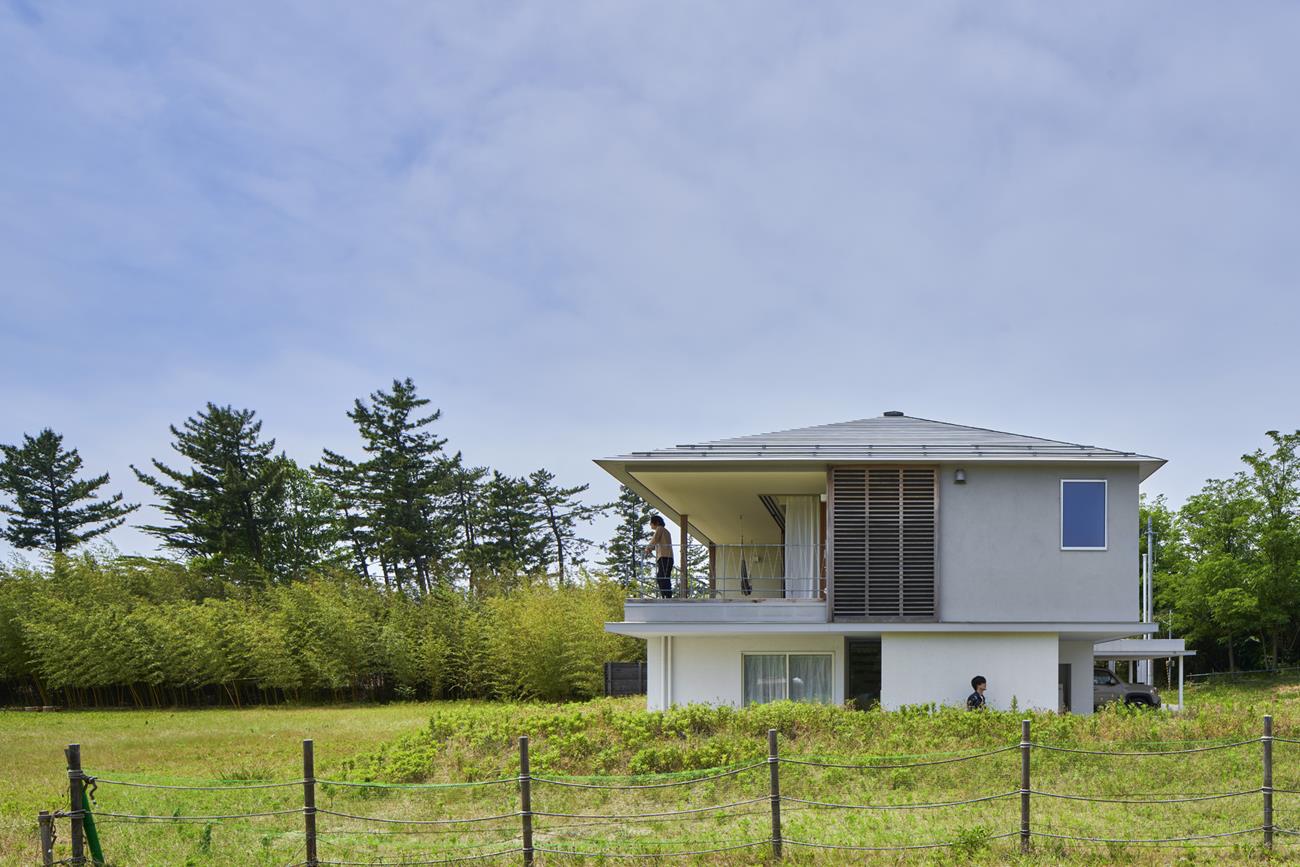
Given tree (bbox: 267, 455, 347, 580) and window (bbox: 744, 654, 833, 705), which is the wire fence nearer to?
window (bbox: 744, 654, 833, 705)

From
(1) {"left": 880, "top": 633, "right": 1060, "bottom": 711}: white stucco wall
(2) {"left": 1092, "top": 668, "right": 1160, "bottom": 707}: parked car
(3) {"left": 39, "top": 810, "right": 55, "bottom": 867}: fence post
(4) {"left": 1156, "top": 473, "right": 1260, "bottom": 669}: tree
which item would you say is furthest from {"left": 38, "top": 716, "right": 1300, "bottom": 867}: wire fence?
(4) {"left": 1156, "top": 473, "right": 1260, "bottom": 669}: tree

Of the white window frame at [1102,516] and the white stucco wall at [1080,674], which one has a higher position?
the white window frame at [1102,516]

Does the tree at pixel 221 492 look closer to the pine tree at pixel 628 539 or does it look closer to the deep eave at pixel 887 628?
the pine tree at pixel 628 539

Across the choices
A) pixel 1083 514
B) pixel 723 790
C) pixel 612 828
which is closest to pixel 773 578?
pixel 1083 514

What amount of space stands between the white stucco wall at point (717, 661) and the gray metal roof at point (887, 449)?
2.96 m

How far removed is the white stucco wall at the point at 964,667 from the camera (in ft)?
59.0

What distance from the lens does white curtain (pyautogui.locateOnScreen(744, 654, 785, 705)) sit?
62.5ft

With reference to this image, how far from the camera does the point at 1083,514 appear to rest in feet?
59.5

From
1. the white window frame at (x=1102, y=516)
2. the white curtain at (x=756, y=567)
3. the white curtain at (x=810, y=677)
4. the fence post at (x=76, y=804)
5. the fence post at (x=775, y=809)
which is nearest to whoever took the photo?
the fence post at (x=76, y=804)

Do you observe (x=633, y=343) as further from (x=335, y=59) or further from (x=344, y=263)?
(x=335, y=59)

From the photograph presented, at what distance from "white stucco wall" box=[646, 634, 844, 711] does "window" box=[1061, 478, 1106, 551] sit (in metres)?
3.78

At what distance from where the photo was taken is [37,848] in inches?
438

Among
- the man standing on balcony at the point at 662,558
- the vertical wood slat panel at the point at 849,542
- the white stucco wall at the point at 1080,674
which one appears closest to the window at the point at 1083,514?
the vertical wood slat panel at the point at 849,542

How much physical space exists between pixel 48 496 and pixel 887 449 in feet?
136
